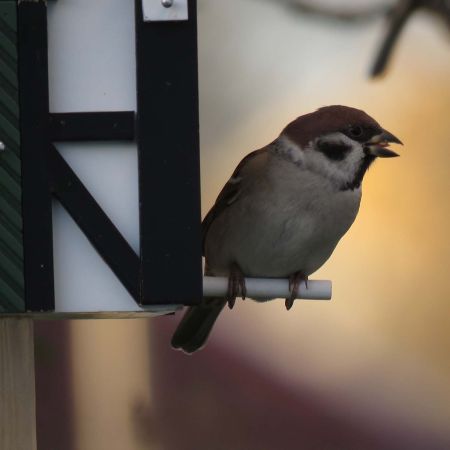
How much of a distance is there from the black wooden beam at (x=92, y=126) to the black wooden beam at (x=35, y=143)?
28 millimetres

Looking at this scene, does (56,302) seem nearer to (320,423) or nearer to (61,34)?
(61,34)

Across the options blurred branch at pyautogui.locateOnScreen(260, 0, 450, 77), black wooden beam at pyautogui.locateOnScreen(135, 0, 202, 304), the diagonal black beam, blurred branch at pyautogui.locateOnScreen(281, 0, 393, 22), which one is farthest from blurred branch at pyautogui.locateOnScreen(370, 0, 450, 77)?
the diagonal black beam

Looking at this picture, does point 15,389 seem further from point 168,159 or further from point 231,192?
point 231,192

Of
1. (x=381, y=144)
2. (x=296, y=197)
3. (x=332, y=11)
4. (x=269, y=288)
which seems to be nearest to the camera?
(x=269, y=288)

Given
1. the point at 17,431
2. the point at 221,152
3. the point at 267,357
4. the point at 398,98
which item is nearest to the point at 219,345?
the point at 267,357

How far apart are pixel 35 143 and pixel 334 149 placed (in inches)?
31.1

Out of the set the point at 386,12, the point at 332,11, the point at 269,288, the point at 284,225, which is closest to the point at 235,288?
the point at 269,288

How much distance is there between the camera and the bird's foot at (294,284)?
3.59 meters

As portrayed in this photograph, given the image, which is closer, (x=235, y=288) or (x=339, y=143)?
(x=235, y=288)

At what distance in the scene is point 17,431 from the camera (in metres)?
3.32

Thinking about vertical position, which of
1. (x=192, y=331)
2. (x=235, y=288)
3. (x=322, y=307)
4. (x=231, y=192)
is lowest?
(x=322, y=307)

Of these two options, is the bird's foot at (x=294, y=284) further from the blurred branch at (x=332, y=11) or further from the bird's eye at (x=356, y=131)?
the blurred branch at (x=332, y=11)

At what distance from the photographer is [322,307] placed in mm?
5094

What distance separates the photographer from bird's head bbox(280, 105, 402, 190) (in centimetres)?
370
